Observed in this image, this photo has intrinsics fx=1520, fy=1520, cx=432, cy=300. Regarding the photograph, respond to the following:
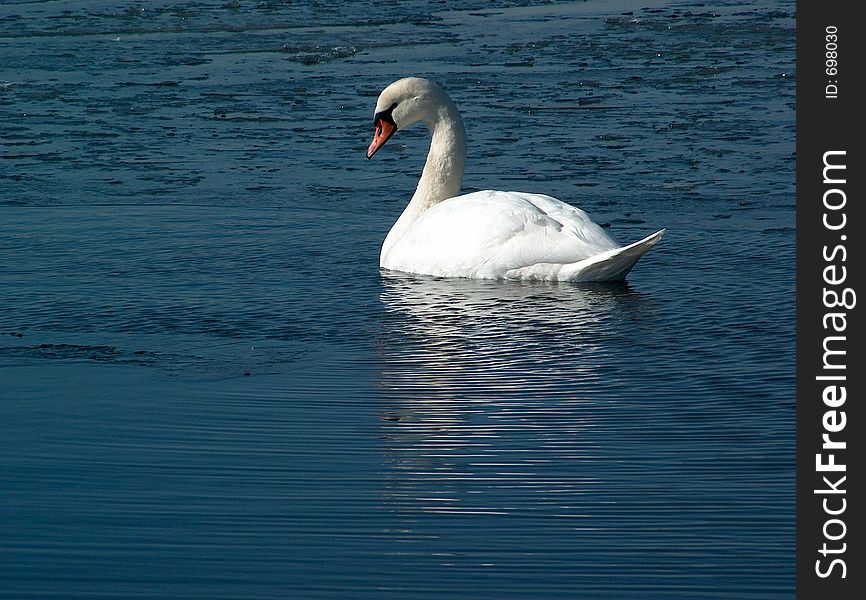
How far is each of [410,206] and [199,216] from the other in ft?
4.71

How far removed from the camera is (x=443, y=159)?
31.5ft

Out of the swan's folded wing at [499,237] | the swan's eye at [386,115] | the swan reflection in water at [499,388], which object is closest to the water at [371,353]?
the swan reflection in water at [499,388]

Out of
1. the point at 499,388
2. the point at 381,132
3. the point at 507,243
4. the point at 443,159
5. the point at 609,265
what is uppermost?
the point at 381,132

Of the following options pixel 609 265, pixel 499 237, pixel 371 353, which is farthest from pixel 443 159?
pixel 371 353

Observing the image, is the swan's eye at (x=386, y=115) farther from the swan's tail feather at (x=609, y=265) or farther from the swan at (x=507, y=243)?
the swan's tail feather at (x=609, y=265)

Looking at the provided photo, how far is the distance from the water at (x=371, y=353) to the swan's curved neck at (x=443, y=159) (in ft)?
1.49

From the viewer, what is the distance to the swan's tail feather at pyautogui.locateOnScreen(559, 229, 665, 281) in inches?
305

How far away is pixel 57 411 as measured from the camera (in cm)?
575

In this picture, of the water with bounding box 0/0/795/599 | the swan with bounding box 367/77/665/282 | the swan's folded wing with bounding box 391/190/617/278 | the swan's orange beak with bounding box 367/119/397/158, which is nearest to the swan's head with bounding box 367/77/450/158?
the swan's orange beak with bounding box 367/119/397/158

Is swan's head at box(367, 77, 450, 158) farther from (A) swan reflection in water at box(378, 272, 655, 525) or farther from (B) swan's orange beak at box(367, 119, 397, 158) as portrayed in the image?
(A) swan reflection in water at box(378, 272, 655, 525)

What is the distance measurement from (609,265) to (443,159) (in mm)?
1958

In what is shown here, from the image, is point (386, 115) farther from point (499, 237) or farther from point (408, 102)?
point (499, 237)

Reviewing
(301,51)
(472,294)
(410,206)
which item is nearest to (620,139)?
(410,206)

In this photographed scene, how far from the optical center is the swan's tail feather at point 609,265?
7750 millimetres
